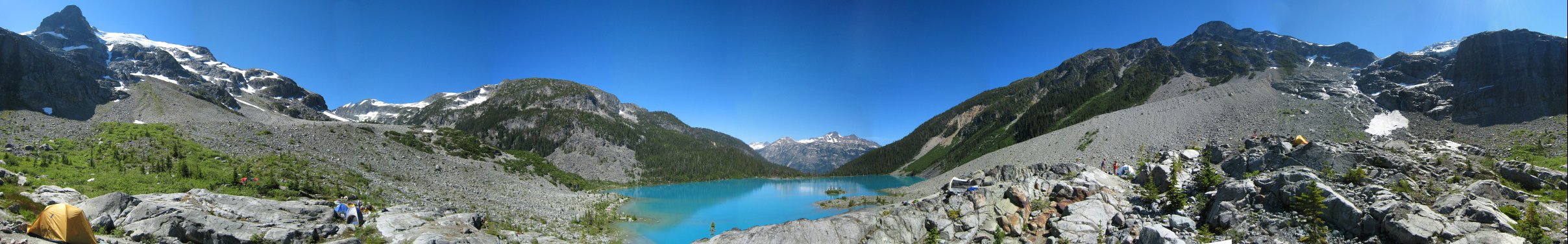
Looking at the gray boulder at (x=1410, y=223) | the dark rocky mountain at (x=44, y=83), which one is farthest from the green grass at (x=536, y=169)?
the gray boulder at (x=1410, y=223)

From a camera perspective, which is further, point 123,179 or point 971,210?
point 123,179

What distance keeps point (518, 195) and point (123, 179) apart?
2153 cm

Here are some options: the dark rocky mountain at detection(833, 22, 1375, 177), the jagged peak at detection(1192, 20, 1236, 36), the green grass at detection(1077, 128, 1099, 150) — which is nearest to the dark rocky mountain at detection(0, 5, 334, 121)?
the green grass at detection(1077, 128, 1099, 150)

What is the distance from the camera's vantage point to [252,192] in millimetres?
20156

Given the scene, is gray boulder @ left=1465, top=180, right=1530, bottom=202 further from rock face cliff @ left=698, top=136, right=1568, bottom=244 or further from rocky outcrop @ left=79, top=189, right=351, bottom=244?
rocky outcrop @ left=79, top=189, right=351, bottom=244

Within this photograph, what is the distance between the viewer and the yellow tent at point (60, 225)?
10.8 metres

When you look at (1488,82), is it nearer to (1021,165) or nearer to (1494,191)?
(1021,165)

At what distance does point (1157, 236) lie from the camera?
1121 centimetres

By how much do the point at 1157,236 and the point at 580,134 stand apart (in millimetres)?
116530

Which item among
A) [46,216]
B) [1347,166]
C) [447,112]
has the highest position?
[447,112]

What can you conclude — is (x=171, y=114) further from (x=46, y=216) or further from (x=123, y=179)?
(x=46, y=216)

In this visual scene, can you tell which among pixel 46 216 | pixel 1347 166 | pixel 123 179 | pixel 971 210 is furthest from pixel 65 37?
pixel 1347 166

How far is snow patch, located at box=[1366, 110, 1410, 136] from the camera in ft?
144

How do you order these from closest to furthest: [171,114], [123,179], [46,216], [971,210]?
1. [46,216]
2. [971,210]
3. [123,179]
4. [171,114]
